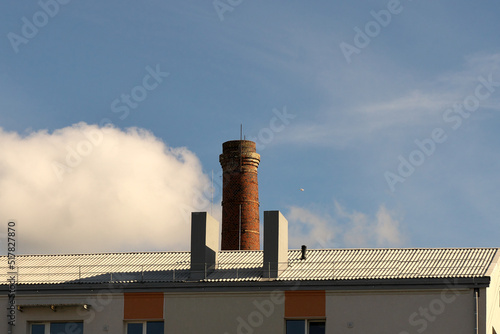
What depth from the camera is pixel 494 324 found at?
34.1 m

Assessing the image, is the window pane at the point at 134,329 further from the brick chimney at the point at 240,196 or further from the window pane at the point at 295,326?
the brick chimney at the point at 240,196

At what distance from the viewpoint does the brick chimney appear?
171ft

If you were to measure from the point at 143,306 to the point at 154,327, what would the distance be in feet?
2.93

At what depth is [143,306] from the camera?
34469mm

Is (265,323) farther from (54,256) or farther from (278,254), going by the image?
(54,256)

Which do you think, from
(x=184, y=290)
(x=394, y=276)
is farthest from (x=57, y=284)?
(x=394, y=276)

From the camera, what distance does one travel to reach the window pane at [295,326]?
33531 millimetres

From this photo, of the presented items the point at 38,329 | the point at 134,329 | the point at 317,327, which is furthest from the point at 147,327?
the point at 317,327

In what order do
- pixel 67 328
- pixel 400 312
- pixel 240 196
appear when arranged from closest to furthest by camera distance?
pixel 400 312 < pixel 67 328 < pixel 240 196

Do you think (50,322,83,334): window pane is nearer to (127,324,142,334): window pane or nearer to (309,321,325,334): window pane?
(127,324,142,334): window pane

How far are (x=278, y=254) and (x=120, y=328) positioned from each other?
6.63m

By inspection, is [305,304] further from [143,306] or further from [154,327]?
[143,306]

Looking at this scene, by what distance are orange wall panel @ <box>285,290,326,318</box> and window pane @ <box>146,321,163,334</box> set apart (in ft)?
15.9

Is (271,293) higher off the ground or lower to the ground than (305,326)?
higher
